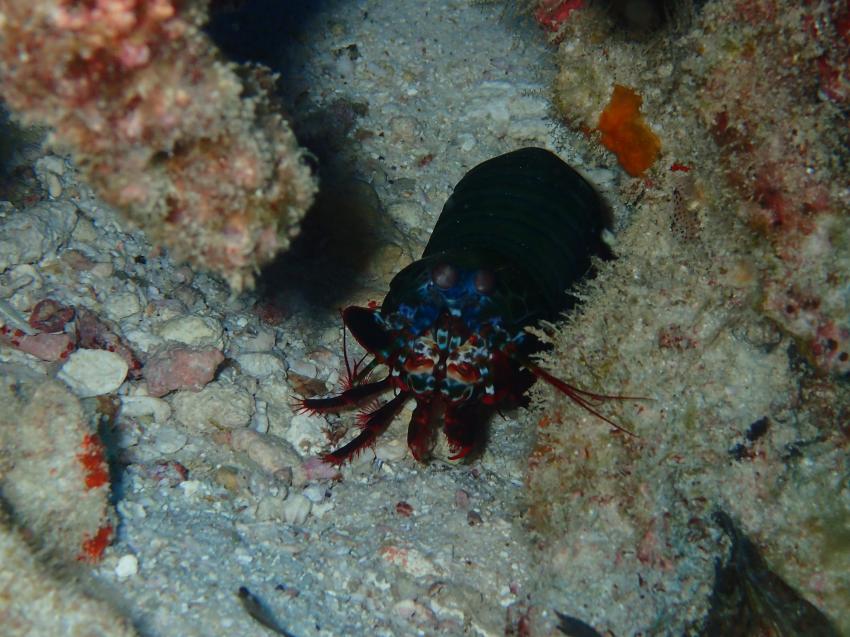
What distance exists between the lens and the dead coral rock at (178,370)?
3150 millimetres

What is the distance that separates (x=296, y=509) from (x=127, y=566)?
843 millimetres

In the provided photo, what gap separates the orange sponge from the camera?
154 inches

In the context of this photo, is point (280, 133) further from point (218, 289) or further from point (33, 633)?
point (218, 289)

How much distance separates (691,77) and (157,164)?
254 centimetres

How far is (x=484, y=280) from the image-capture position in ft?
11.0

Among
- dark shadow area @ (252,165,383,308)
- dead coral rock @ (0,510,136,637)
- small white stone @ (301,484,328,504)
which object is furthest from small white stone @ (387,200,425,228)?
dead coral rock @ (0,510,136,637)

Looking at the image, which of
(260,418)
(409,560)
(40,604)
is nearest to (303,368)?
(260,418)

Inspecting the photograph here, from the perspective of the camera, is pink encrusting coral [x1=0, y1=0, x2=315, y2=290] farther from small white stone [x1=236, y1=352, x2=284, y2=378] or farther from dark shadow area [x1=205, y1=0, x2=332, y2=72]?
dark shadow area [x1=205, y1=0, x2=332, y2=72]

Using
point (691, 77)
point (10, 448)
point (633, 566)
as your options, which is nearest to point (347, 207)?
point (691, 77)

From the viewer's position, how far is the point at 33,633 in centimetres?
187

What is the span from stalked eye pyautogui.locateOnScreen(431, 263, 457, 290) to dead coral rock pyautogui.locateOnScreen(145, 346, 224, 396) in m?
1.29

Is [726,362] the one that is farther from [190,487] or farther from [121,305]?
[121,305]

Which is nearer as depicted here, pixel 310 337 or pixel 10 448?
pixel 10 448

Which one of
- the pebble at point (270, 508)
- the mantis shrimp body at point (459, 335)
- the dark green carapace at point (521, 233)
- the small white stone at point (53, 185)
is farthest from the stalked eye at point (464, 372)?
the small white stone at point (53, 185)
